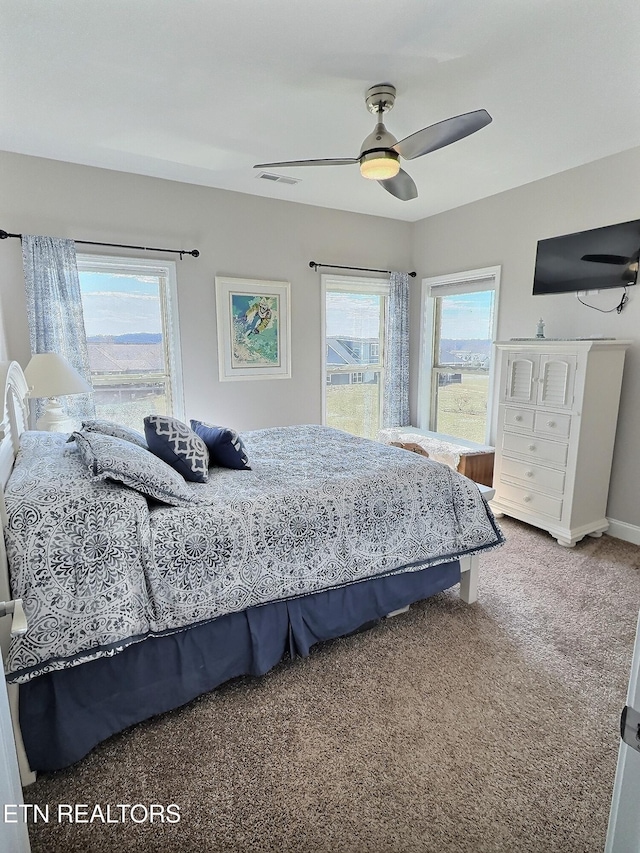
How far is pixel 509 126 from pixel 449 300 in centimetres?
210

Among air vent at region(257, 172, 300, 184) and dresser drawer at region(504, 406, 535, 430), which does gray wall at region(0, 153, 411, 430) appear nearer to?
air vent at region(257, 172, 300, 184)

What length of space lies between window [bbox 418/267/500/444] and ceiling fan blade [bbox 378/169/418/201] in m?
1.65

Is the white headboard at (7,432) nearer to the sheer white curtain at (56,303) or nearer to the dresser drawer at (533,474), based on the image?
the sheer white curtain at (56,303)

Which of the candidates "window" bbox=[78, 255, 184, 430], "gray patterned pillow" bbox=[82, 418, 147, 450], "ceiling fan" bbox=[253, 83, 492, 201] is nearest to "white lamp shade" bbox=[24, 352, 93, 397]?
"window" bbox=[78, 255, 184, 430]

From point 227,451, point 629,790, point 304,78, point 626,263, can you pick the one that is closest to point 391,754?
point 629,790

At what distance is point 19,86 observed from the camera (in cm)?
227

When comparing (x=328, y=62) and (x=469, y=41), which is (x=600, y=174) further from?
(x=328, y=62)

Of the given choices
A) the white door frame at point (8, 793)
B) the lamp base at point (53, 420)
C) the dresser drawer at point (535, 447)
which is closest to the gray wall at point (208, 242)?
the lamp base at point (53, 420)

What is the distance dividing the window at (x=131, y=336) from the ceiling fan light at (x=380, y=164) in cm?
206

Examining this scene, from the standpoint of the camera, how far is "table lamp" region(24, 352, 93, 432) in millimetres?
2865

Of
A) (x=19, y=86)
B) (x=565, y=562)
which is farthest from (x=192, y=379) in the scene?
(x=565, y=562)

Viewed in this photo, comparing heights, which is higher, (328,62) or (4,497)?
(328,62)

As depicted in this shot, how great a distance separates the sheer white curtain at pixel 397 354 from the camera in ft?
16.0

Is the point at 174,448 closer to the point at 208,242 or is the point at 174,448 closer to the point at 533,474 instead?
the point at 208,242
